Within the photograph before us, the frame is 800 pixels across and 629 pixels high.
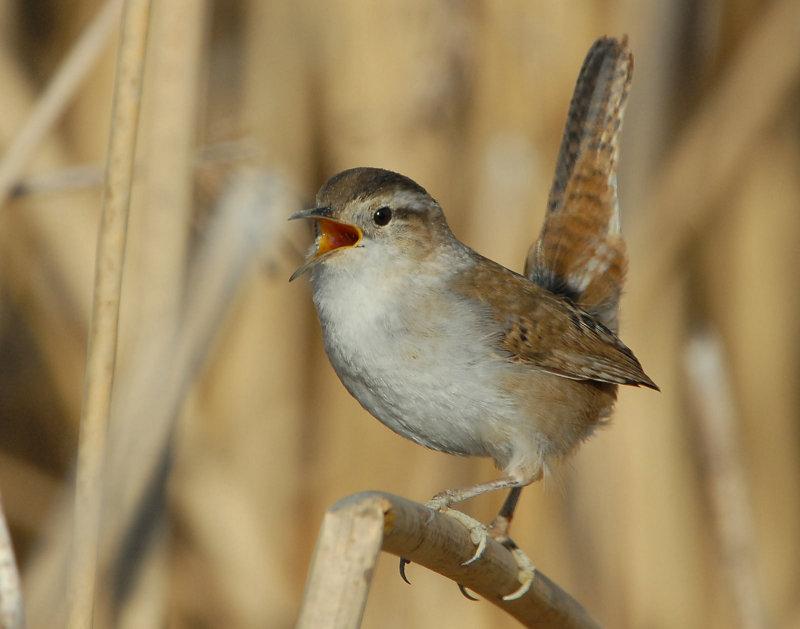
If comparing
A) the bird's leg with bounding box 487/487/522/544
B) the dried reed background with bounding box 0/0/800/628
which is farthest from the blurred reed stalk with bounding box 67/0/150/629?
the bird's leg with bounding box 487/487/522/544

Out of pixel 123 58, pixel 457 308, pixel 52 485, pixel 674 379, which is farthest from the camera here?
pixel 52 485

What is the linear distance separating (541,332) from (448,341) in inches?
12.7

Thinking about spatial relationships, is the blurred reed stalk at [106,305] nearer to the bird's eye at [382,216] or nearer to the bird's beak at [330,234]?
the bird's beak at [330,234]

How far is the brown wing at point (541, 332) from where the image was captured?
202 cm

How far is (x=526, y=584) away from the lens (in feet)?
5.40

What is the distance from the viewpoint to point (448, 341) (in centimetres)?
185

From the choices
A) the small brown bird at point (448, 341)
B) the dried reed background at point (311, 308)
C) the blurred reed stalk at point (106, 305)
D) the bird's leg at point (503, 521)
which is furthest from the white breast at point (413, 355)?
the dried reed background at point (311, 308)

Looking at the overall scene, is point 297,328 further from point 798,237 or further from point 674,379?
point 798,237

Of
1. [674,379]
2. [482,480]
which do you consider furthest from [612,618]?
[674,379]

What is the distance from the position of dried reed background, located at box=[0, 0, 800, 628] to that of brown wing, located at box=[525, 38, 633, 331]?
308mm

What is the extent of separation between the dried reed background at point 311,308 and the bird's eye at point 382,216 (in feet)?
2.08

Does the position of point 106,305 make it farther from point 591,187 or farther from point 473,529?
point 591,187

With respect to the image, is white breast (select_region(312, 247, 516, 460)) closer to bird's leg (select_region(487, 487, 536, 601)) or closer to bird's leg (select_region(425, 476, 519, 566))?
bird's leg (select_region(425, 476, 519, 566))

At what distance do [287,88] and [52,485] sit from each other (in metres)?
1.56
